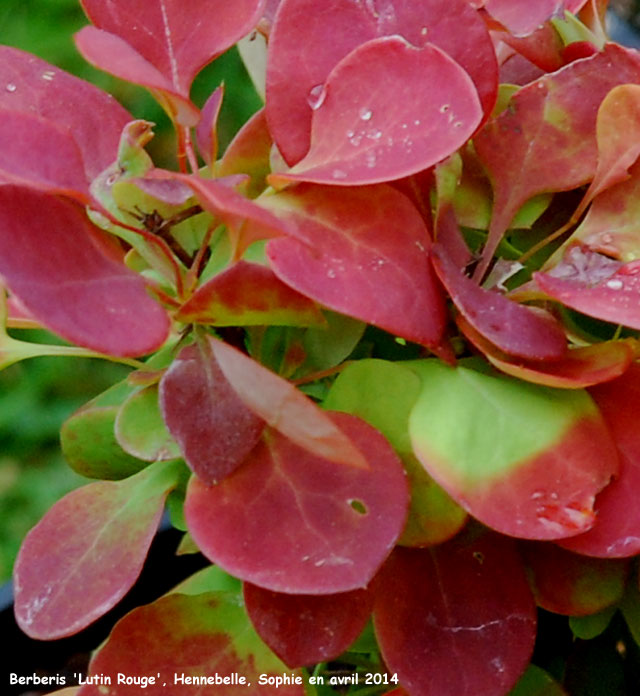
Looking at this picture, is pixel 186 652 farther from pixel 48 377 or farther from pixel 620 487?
pixel 48 377

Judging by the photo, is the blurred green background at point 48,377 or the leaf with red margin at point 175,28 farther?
the blurred green background at point 48,377

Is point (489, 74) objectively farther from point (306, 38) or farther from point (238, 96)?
point (238, 96)

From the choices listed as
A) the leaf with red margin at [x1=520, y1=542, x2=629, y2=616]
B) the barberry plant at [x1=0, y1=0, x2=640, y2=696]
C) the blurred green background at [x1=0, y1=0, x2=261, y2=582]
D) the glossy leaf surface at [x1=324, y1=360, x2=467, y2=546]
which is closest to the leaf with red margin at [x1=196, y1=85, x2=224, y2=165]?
the barberry plant at [x1=0, y1=0, x2=640, y2=696]

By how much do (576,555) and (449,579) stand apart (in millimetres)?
54

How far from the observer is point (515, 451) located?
332 millimetres

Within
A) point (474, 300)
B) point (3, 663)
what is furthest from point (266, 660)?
point (3, 663)

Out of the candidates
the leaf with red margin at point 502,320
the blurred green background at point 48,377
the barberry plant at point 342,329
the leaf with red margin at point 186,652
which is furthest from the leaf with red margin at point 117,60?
the blurred green background at point 48,377

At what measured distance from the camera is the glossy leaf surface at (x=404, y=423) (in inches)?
13.7

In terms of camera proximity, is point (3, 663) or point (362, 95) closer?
point (362, 95)

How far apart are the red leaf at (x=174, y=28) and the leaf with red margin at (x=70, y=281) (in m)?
0.09

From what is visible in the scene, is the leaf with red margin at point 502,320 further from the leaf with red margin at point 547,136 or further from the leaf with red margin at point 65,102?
the leaf with red margin at point 65,102

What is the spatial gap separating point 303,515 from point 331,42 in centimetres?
18

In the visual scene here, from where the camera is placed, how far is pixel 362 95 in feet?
1.12

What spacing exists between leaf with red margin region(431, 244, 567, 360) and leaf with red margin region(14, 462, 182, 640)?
0.47 ft
